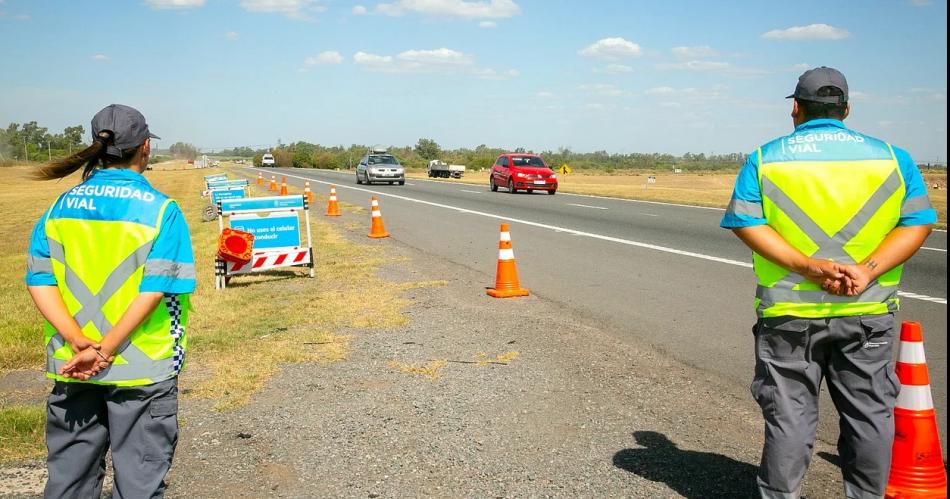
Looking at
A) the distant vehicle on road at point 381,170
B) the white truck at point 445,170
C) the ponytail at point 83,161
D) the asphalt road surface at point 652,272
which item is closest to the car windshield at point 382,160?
the distant vehicle on road at point 381,170

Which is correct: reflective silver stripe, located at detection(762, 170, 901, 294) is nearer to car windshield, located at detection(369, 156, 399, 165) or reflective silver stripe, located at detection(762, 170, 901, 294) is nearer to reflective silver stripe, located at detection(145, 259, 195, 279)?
reflective silver stripe, located at detection(145, 259, 195, 279)

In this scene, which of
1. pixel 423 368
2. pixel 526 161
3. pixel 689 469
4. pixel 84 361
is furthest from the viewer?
pixel 526 161

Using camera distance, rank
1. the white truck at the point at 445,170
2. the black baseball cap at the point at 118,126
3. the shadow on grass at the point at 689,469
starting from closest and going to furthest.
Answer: the black baseball cap at the point at 118,126 → the shadow on grass at the point at 689,469 → the white truck at the point at 445,170

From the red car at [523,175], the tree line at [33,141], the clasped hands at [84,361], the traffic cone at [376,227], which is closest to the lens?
the clasped hands at [84,361]

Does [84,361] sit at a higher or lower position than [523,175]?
lower

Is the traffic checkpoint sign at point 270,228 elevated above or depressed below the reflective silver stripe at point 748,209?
below

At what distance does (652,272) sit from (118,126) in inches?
362

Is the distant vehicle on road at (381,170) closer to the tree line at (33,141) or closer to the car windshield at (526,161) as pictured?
the car windshield at (526,161)

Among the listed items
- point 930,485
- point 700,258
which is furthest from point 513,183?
point 930,485

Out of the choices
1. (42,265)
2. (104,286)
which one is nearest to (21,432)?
(42,265)

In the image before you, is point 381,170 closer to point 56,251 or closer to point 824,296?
point 56,251

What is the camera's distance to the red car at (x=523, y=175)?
31.8m

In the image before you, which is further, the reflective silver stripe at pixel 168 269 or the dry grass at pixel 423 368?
the dry grass at pixel 423 368

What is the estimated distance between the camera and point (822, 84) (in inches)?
128
